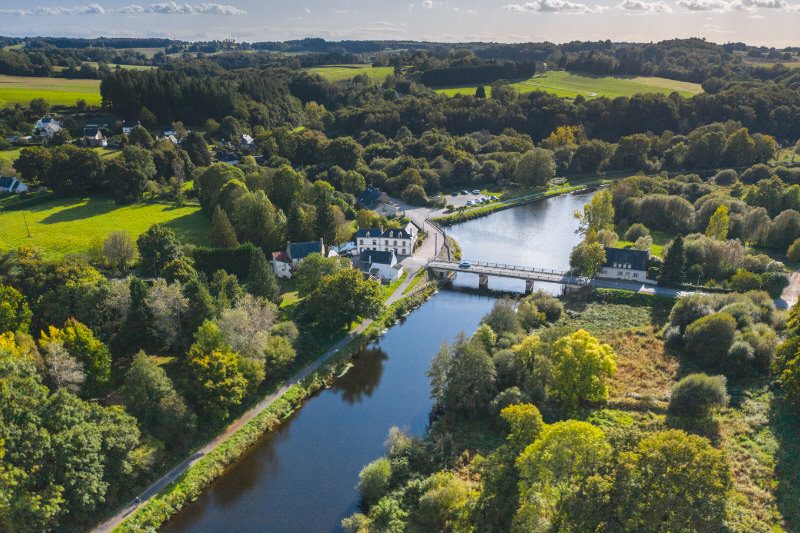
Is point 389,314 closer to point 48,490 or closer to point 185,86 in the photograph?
point 48,490

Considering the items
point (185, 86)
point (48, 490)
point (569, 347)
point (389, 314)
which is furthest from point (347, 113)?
point (48, 490)

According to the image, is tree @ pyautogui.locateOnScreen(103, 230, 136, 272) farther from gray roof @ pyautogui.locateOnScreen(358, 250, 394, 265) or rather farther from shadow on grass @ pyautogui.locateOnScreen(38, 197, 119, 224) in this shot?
gray roof @ pyautogui.locateOnScreen(358, 250, 394, 265)

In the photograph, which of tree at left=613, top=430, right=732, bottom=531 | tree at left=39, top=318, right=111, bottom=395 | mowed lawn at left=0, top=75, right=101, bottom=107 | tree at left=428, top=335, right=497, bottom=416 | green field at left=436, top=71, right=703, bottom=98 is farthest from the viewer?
green field at left=436, top=71, right=703, bottom=98

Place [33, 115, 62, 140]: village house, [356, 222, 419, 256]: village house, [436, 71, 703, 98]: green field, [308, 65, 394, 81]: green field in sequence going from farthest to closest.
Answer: [308, 65, 394, 81]: green field
[436, 71, 703, 98]: green field
[33, 115, 62, 140]: village house
[356, 222, 419, 256]: village house

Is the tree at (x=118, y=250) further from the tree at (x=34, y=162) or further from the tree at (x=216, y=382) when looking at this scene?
the tree at (x=34, y=162)

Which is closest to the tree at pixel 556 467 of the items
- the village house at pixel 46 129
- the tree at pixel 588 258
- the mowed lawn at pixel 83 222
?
the tree at pixel 588 258

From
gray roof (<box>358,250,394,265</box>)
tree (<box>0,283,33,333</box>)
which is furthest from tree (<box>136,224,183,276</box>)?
gray roof (<box>358,250,394,265</box>)

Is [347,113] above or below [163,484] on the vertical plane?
Answer: above
